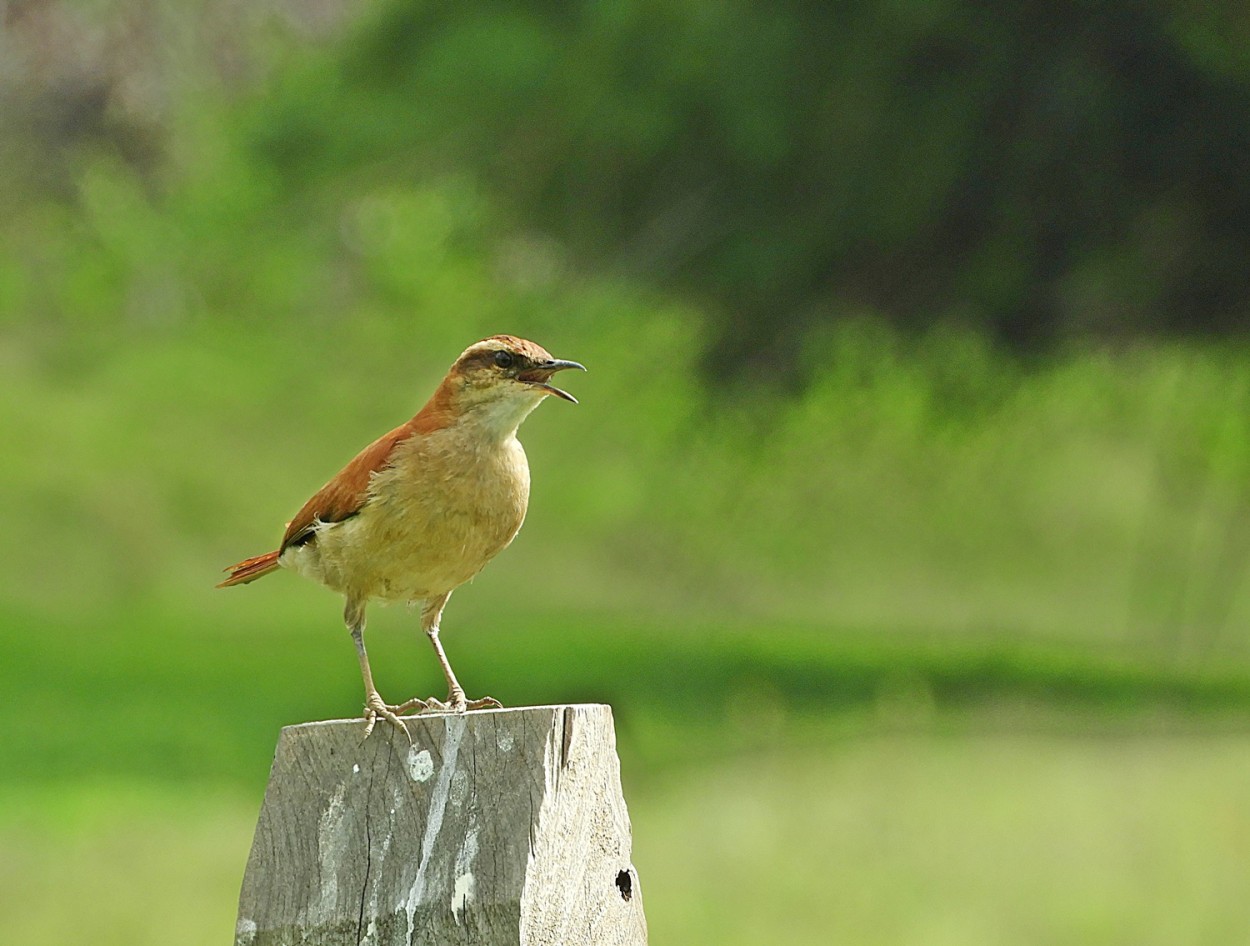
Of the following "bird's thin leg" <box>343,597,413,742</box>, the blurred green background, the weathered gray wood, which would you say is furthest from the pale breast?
the blurred green background

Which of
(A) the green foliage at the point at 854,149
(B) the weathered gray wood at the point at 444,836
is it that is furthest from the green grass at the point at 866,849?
(B) the weathered gray wood at the point at 444,836

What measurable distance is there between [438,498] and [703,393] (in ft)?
39.7

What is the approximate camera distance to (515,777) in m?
2.73

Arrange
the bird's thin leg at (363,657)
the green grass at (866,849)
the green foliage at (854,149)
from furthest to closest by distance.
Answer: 1. the green foliage at (854,149)
2. the green grass at (866,849)
3. the bird's thin leg at (363,657)

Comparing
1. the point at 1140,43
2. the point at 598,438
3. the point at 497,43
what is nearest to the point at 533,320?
the point at 598,438

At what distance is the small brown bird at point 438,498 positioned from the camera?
4.15m

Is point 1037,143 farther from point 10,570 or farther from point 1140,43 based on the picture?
point 10,570

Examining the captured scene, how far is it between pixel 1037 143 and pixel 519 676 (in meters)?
6.02

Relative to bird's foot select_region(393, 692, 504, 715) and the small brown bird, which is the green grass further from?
bird's foot select_region(393, 692, 504, 715)

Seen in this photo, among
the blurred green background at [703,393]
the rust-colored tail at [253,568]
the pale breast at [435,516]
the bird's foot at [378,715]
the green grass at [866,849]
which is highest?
the blurred green background at [703,393]

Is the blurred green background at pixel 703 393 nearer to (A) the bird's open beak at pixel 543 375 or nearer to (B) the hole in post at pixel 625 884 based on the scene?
(A) the bird's open beak at pixel 543 375

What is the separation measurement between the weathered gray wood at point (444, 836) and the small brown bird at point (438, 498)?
1.14 metres

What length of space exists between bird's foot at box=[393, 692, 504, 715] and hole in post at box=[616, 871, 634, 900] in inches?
32.2

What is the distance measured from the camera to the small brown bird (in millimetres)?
4148
